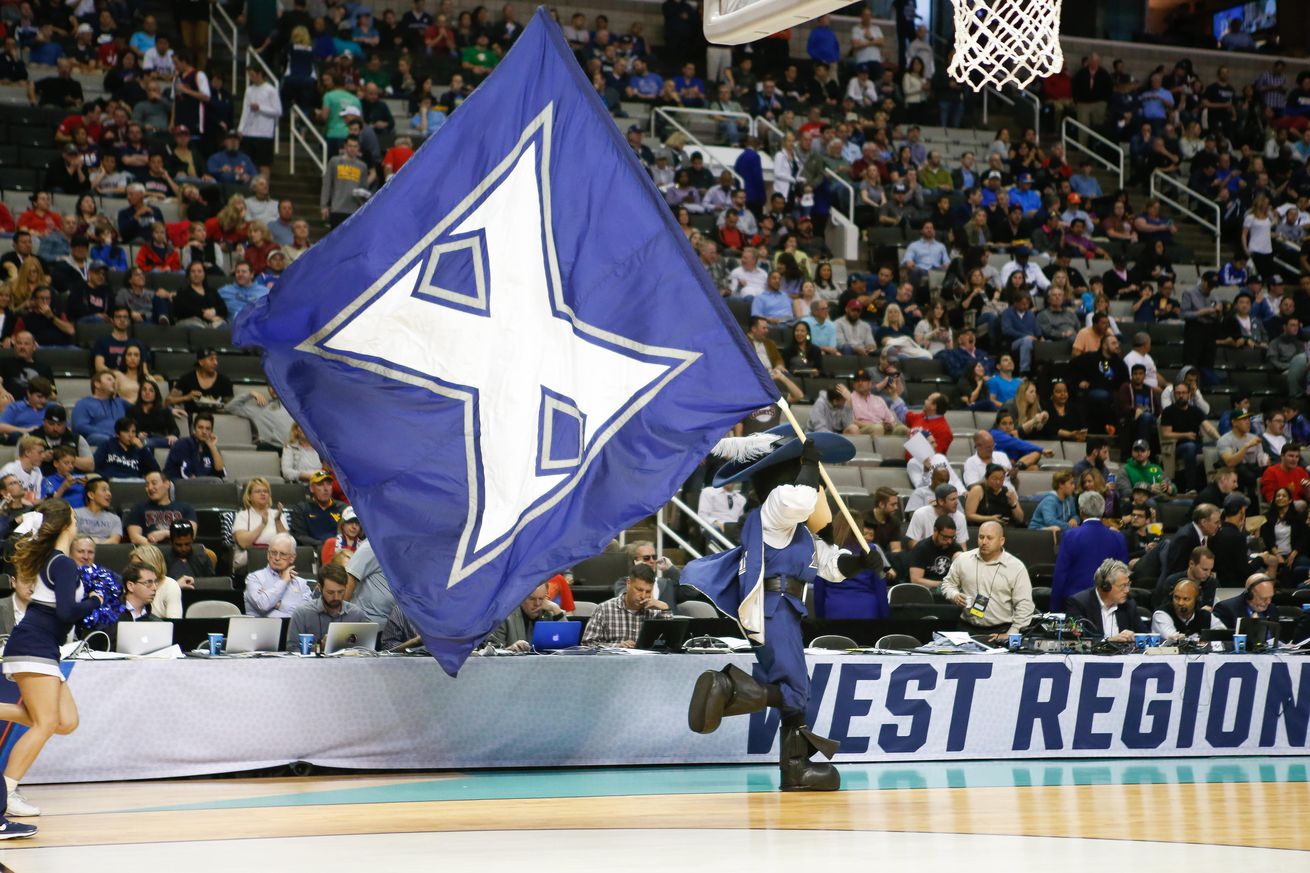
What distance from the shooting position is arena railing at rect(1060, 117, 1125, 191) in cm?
2502

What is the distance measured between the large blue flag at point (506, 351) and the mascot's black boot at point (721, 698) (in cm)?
90

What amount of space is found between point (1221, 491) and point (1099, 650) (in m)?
6.66

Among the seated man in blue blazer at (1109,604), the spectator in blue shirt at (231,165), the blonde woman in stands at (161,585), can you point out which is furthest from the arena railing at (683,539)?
the spectator in blue shirt at (231,165)

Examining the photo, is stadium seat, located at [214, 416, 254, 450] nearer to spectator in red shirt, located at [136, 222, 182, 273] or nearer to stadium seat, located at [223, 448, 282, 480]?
stadium seat, located at [223, 448, 282, 480]

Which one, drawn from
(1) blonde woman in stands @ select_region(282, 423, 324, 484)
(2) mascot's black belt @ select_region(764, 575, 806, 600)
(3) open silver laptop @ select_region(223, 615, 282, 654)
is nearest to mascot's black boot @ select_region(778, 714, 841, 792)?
(2) mascot's black belt @ select_region(764, 575, 806, 600)

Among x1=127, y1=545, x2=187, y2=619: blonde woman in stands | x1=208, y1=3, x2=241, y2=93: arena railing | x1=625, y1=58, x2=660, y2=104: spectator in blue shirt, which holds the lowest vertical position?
x1=127, y1=545, x2=187, y2=619: blonde woman in stands

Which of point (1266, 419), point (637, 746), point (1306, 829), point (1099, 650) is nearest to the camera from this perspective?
point (1306, 829)

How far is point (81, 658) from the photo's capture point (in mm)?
8938

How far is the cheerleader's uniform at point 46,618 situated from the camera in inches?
283

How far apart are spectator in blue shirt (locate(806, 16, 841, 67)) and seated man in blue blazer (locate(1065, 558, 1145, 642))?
15.7 metres

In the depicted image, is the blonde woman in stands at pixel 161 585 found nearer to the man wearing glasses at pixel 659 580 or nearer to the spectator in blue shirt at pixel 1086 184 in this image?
the man wearing glasses at pixel 659 580

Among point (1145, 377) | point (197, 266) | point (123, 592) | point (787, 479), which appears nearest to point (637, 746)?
point (787, 479)

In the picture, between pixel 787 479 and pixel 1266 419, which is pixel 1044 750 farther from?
pixel 1266 419

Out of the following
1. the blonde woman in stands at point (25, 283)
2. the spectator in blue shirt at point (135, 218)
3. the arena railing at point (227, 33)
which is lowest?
the blonde woman in stands at point (25, 283)
